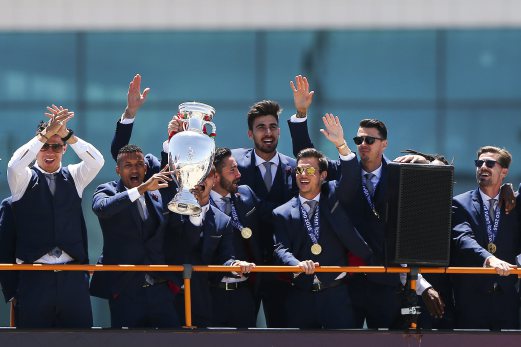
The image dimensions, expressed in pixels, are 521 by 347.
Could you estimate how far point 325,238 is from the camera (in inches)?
391

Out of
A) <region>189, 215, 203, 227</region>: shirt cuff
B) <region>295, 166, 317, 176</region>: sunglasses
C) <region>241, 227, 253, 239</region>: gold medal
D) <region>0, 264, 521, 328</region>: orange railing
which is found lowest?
<region>0, 264, 521, 328</region>: orange railing

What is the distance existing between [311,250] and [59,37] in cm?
995

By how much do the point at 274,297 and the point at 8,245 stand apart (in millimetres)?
2130

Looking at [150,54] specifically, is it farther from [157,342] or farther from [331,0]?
[157,342]

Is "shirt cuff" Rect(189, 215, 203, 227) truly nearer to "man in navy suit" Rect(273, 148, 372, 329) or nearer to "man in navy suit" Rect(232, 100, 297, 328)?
"man in navy suit" Rect(273, 148, 372, 329)

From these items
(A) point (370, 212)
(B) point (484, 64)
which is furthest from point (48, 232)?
(B) point (484, 64)

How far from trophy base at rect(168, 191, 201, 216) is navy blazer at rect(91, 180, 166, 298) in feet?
1.93

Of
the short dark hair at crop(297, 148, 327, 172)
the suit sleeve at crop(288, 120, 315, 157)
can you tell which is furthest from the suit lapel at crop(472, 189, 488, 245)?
the suit sleeve at crop(288, 120, 315, 157)

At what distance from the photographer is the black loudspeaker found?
9.48 meters

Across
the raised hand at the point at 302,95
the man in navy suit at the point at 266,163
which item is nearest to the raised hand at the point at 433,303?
the man in navy suit at the point at 266,163

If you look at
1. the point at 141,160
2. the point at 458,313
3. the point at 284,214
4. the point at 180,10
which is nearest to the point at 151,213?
the point at 141,160

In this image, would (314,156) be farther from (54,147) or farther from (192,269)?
(54,147)

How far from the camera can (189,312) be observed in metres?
9.52

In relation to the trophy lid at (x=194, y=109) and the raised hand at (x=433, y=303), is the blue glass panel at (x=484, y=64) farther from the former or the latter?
the trophy lid at (x=194, y=109)
